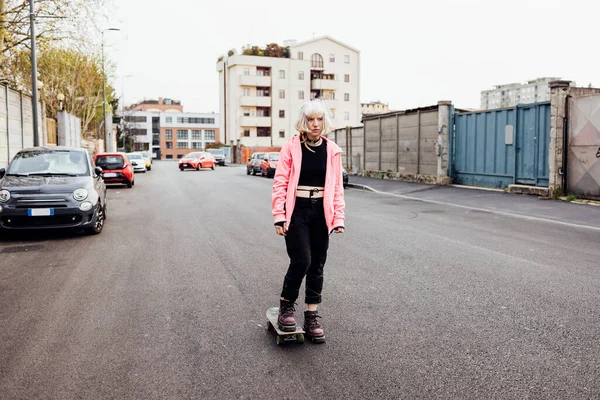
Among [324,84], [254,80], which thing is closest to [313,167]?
[254,80]

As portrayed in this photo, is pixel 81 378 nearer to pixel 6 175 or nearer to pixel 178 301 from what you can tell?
pixel 178 301

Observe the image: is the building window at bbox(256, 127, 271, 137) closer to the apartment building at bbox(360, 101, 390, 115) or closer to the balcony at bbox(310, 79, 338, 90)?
the balcony at bbox(310, 79, 338, 90)

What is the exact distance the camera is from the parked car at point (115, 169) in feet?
76.4

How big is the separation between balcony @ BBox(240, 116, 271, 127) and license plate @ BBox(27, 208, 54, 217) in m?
68.1

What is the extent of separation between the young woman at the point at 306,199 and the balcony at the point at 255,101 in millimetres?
74106

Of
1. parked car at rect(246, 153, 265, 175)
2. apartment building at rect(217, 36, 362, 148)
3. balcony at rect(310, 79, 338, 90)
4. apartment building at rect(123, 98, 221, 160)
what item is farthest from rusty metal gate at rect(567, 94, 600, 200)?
apartment building at rect(123, 98, 221, 160)

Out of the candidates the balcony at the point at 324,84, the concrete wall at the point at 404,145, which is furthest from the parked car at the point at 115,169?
the balcony at the point at 324,84

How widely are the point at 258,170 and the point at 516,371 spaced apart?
3186cm

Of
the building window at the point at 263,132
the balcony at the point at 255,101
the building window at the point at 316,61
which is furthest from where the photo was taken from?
the building window at the point at 316,61

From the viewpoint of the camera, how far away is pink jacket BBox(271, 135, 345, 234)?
167 inches

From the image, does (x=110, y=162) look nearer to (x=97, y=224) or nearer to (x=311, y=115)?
(x=97, y=224)

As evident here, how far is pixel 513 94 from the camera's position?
14275cm

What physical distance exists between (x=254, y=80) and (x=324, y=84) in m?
10.6

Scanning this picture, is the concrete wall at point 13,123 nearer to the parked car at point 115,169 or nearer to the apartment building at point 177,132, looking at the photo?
the parked car at point 115,169
